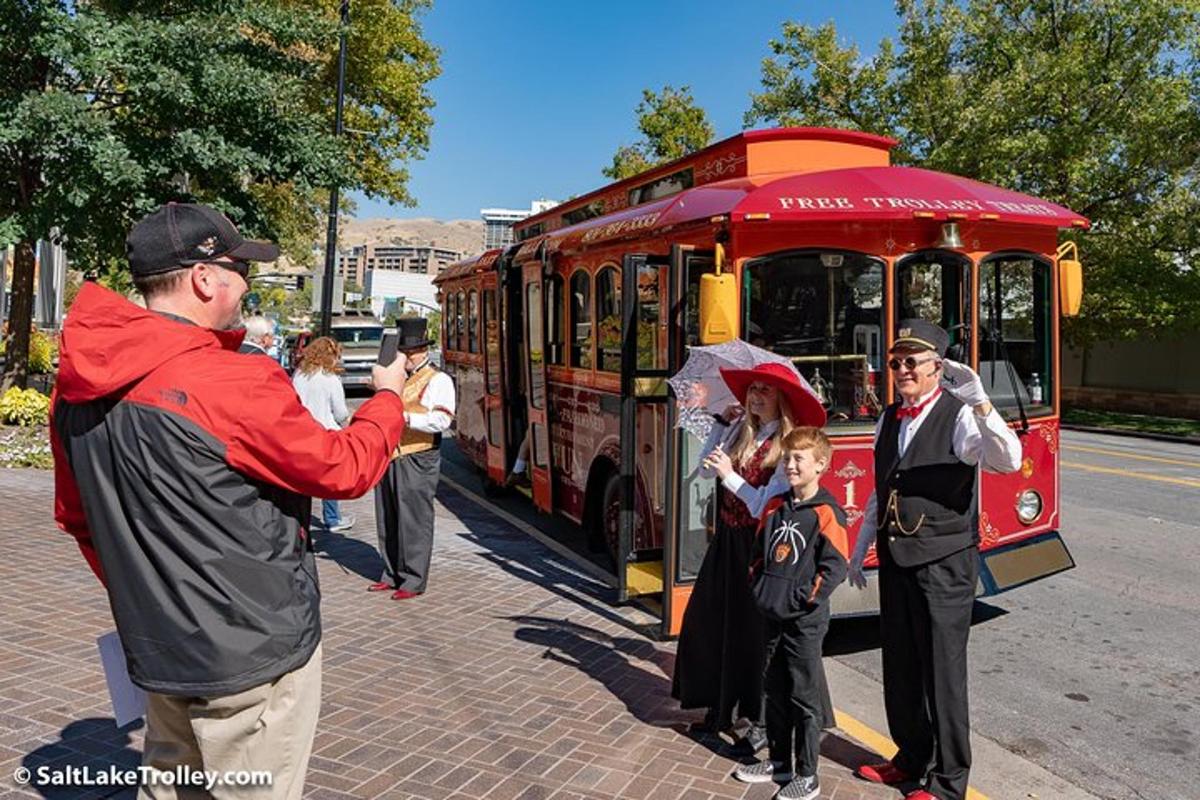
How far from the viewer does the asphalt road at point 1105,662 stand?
4.59 metres

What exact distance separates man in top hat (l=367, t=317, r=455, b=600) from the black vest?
3.78 metres

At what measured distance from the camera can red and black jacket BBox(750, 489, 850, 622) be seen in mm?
3863

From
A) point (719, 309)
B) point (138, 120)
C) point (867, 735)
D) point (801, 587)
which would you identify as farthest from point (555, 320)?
point (138, 120)

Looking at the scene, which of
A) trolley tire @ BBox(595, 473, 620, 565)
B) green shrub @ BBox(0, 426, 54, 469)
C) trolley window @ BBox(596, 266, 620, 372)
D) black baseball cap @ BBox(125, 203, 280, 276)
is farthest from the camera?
green shrub @ BBox(0, 426, 54, 469)

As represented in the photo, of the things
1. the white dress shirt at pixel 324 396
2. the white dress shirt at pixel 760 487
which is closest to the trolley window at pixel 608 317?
the white dress shirt at pixel 324 396

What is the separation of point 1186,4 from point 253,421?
25.5 meters

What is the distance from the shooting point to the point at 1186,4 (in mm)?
21516

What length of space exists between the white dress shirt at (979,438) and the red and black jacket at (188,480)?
Answer: 2478 millimetres

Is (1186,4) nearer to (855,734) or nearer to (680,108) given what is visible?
(680,108)

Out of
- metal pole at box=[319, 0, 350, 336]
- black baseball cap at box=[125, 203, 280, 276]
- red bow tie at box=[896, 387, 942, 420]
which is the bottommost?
red bow tie at box=[896, 387, 942, 420]

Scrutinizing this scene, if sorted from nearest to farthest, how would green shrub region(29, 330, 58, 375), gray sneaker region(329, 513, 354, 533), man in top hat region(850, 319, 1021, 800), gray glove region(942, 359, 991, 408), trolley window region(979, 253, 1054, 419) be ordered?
1. gray glove region(942, 359, 991, 408)
2. man in top hat region(850, 319, 1021, 800)
3. trolley window region(979, 253, 1054, 419)
4. gray sneaker region(329, 513, 354, 533)
5. green shrub region(29, 330, 58, 375)

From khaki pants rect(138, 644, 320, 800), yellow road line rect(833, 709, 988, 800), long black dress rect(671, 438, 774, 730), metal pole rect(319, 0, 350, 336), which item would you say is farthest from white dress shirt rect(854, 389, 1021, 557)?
metal pole rect(319, 0, 350, 336)

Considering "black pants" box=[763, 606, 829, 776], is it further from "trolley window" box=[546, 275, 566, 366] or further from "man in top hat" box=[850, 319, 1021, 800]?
"trolley window" box=[546, 275, 566, 366]

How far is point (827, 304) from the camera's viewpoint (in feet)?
18.9
